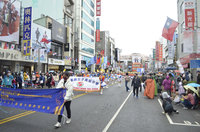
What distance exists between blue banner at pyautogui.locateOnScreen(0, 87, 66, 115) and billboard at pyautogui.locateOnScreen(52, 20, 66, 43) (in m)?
24.4

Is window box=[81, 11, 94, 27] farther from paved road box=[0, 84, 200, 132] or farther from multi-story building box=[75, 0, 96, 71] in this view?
paved road box=[0, 84, 200, 132]

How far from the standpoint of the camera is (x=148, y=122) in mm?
5777

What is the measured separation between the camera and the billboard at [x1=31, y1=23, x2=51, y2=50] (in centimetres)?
2370

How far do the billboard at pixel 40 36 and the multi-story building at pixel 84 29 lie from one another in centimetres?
→ 1390

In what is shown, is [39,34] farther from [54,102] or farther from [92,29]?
[92,29]

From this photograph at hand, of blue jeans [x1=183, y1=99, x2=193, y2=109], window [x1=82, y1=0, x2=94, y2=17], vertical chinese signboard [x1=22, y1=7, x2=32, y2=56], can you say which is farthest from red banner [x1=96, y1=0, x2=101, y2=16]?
blue jeans [x1=183, y1=99, x2=193, y2=109]

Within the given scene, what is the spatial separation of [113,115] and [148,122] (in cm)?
152

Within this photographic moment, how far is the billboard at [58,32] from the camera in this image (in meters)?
29.6

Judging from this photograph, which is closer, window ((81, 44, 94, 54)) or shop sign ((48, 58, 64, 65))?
shop sign ((48, 58, 64, 65))

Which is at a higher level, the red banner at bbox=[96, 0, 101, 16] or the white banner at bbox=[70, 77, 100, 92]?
the red banner at bbox=[96, 0, 101, 16]

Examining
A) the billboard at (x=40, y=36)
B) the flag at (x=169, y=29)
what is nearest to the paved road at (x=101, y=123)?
the flag at (x=169, y=29)

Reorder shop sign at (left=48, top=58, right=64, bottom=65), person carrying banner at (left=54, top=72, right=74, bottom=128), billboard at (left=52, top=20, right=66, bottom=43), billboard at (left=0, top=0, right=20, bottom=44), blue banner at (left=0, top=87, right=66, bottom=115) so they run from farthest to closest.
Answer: billboard at (left=52, top=20, right=66, bottom=43), shop sign at (left=48, top=58, right=64, bottom=65), billboard at (left=0, top=0, right=20, bottom=44), blue banner at (left=0, top=87, right=66, bottom=115), person carrying banner at (left=54, top=72, right=74, bottom=128)

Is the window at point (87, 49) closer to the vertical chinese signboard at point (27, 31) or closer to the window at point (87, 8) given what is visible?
the window at point (87, 8)

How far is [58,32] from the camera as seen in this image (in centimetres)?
3114
